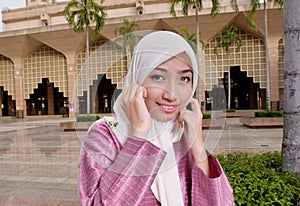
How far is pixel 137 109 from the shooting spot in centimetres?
65

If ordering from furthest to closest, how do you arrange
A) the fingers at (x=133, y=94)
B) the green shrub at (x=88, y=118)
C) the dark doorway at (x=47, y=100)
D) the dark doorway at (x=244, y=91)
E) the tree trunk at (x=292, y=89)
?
the dark doorway at (x=47, y=100), the dark doorway at (x=244, y=91), the tree trunk at (x=292, y=89), the green shrub at (x=88, y=118), the fingers at (x=133, y=94)

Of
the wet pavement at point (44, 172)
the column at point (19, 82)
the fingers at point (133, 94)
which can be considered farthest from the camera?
the column at point (19, 82)

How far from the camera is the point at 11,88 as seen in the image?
28.2 metres

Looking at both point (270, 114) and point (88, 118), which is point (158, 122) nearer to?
point (88, 118)

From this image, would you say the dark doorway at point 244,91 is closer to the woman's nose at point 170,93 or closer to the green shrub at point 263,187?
the green shrub at point 263,187

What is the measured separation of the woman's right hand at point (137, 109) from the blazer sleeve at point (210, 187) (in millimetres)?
304

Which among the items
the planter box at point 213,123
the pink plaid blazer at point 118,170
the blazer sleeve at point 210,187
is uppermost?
the planter box at point 213,123

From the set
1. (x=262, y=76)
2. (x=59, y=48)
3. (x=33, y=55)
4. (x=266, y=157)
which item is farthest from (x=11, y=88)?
(x=266, y=157)

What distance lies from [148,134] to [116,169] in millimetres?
132

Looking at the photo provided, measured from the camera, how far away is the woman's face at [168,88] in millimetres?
662

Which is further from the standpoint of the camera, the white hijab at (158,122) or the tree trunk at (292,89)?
the tree trunk at (292,89)

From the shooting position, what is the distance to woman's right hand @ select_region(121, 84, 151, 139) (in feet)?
2.14

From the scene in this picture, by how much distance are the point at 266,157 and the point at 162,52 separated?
3.15 m

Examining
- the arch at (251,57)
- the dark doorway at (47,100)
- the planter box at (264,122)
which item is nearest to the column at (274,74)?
the arch at (251,57)
